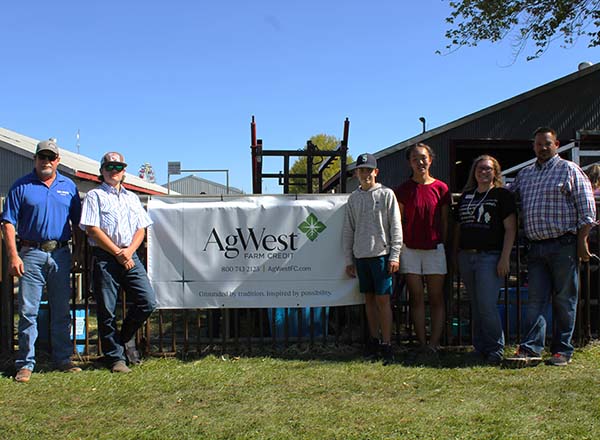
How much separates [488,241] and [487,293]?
1.52ft

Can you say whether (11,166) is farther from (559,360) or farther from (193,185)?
(193,185)

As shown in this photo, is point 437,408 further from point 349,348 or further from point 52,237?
point 52,237

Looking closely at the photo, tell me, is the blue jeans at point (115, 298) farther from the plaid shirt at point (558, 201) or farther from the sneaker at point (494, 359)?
the plaid shirt at point (558, 201)

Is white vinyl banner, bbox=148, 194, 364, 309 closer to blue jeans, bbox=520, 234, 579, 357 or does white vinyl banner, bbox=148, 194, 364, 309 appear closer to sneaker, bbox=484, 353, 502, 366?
sneaker, bbox=484, 353, 502, 366

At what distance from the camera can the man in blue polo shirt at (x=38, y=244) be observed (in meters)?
Result: 4.61

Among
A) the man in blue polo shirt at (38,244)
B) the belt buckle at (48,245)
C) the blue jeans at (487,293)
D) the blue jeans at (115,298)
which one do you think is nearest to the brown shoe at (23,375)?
the man in blue polo shirt at (38,244)

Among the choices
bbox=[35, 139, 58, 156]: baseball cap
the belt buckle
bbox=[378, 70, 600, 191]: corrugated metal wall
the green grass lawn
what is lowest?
the green grass lawn

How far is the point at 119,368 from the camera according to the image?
4.79m

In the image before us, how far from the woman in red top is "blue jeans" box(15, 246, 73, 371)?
3039 mm

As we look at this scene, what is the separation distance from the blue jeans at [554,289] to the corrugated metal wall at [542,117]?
12281mm

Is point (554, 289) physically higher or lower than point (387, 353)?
higher

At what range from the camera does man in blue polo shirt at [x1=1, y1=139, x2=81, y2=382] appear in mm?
4605

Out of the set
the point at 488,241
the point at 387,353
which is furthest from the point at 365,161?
the point at 387,353

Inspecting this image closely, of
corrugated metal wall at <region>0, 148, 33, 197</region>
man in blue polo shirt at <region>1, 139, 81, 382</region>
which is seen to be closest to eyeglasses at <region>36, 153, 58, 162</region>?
man in blue polo shirt at <region>1, 139, 81, 382</region>
